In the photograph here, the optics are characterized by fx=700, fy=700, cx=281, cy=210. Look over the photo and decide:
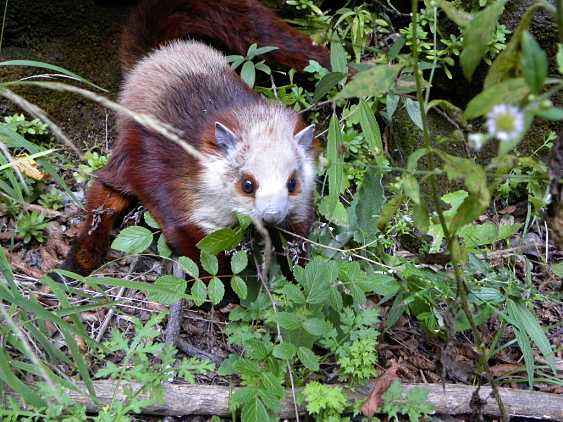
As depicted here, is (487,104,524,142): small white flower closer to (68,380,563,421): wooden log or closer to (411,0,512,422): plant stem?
(411,0,512,422): plant stem

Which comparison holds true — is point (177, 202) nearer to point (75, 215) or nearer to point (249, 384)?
point (75, 215)

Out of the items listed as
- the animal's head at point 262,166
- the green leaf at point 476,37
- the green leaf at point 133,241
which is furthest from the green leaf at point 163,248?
the green leaf at point 476,37

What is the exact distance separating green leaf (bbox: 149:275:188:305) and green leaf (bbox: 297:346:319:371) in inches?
22.1

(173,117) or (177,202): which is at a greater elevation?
(173,117)

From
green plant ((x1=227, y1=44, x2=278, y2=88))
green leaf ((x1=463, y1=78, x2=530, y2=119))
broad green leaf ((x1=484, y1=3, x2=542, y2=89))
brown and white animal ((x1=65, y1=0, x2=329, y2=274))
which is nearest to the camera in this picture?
green leaf ((x1=463, y1=78, x2=530, y2=119))

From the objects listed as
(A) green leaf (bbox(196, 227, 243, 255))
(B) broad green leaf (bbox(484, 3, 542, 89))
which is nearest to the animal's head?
(A) green leaf (bbox(196, 227, 243, 255))

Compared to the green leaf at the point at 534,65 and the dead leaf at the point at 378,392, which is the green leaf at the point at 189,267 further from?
the green leaf at the point at 534,65

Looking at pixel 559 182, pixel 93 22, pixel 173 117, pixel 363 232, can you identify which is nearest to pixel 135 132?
pixel 173 117

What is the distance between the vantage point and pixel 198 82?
13.7ft

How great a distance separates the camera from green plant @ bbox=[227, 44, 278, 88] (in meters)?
4.30

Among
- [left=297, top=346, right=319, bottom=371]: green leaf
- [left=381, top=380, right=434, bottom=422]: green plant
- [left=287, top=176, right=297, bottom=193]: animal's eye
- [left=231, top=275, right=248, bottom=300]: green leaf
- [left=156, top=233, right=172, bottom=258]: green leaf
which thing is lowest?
[left=381, top=380, right=434, bottom=422]: green plant

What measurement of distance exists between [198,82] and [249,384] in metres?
1.97

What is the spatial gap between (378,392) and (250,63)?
2215 mm

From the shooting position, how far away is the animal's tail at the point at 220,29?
4371 millimetres
